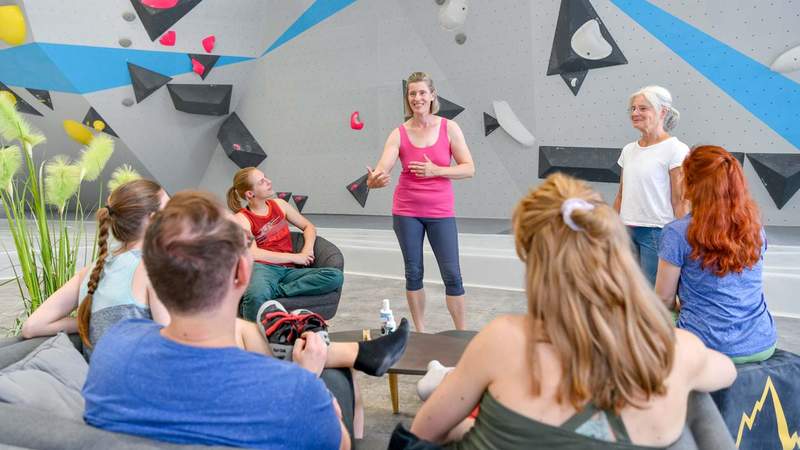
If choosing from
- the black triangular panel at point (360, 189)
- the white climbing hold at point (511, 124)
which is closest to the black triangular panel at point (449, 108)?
the white climbing hold at point (511, 124)

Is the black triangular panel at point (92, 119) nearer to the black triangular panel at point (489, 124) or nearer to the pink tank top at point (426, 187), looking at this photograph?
the black triangular panel at point (489, 124)

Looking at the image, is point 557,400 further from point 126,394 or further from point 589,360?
point 126,394

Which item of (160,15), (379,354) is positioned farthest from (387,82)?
(379,354)

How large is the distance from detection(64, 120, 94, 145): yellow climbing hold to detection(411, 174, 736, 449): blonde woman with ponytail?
26.3 feet

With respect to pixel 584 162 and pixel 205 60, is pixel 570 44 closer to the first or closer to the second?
pixel 584 162

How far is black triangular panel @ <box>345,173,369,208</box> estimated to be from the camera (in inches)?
312

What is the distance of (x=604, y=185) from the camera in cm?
633

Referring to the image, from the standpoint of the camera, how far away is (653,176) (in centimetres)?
291

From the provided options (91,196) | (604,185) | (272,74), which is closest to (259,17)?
(272,74)

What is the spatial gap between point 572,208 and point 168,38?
7.39 m

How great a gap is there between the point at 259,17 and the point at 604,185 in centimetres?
476

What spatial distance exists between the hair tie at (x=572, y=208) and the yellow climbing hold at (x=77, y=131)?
8054mm

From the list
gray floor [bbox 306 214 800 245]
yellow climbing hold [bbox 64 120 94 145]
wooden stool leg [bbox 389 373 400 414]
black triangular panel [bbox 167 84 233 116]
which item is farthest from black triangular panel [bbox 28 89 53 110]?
wooden stool leg [bbox 389 373 400 414]

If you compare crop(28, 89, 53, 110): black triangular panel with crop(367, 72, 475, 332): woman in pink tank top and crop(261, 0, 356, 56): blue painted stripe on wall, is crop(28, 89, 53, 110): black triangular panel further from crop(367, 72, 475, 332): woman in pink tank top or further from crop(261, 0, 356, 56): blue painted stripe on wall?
crop(367, 72, 475, 332): woman in pink tank top
